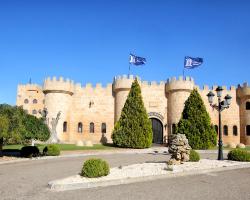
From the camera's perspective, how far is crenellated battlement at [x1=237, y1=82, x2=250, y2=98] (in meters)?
42.2

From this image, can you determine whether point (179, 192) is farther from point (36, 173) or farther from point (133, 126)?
point (133, 126)

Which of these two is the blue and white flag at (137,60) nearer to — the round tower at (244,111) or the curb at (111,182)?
the round tower at (244,111)

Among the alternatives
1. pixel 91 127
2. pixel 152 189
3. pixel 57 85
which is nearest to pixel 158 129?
pixel 91 127

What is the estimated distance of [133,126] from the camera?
3381cm

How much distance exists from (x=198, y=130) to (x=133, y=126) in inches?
263

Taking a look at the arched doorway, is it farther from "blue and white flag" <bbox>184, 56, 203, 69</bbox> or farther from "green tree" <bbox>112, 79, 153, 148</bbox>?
"blue and white flag" <bbox>184, 56, 203, 69</bbox>

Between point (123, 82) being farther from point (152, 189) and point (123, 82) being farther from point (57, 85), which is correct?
point (152, 189)

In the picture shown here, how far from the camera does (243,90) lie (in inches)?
1676

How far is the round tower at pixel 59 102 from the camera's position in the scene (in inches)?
1578

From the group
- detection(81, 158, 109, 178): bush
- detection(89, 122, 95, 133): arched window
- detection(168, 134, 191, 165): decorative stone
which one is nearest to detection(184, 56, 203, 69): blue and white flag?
detection(89, 122, 95, 133): arched window

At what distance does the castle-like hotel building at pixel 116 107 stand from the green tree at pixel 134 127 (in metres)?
5.70

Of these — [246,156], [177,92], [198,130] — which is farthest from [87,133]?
[246,156]

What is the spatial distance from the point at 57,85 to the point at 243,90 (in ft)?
79.8

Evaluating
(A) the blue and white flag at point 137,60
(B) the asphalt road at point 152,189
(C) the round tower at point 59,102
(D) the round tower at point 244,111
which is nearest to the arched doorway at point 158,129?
(A) the blue and white flag at point 137,60
